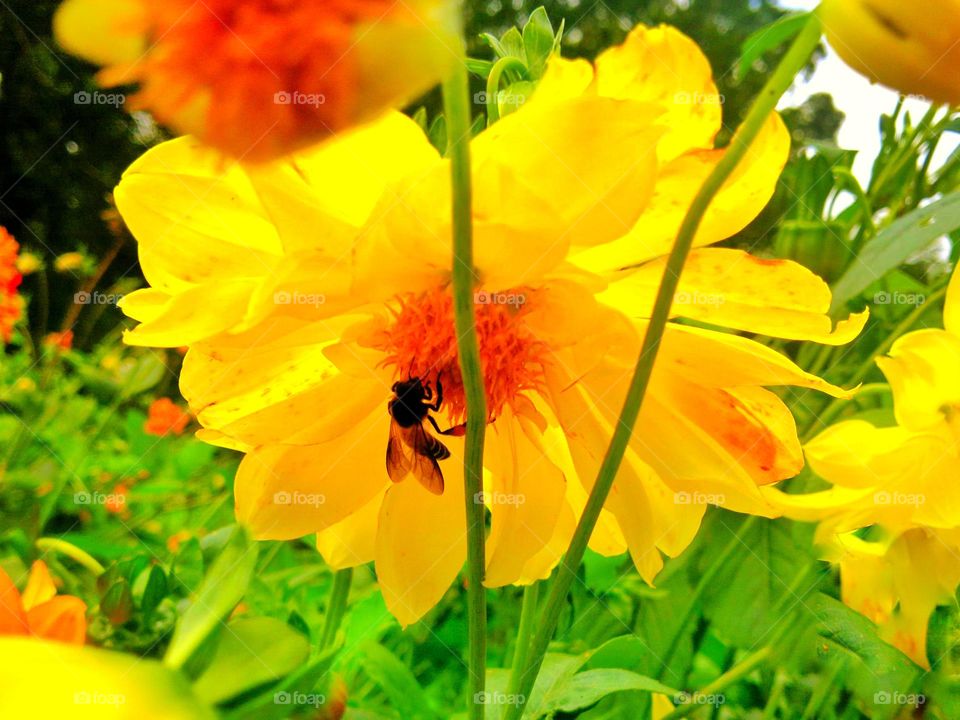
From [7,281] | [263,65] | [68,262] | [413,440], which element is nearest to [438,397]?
[413,440]

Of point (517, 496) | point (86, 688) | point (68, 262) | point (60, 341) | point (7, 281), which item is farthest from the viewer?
point (68, 262)

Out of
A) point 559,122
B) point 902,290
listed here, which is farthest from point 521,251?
point 902,290

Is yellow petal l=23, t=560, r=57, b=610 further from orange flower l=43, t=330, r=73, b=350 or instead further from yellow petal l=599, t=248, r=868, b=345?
orange flower l=43, t=330, r=73, b=350

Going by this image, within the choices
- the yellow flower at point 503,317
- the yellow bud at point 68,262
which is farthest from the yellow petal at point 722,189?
the yellow bud at point 68,262

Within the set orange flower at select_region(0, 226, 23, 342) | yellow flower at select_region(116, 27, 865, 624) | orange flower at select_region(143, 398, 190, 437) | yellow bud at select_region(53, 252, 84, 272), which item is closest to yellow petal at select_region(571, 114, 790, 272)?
yellow flower at select_region(116, 27, 865, 624)

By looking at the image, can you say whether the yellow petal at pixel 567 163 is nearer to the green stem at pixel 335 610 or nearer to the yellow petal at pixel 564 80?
the yellow petal at pixel 564 80

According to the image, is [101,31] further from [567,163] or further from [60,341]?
[60,341]

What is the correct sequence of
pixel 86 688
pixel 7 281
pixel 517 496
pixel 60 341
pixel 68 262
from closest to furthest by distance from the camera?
1. pixel 86 688
2. pixel 517 496
3. pixel 7 281
4. pixel 60 341
5. pixel 68 262
